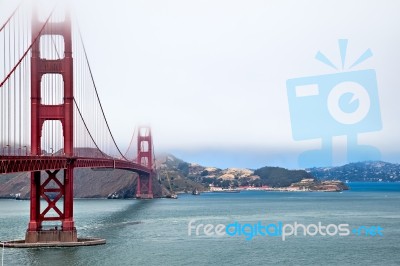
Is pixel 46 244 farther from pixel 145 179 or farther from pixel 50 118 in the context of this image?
pixel 145 179

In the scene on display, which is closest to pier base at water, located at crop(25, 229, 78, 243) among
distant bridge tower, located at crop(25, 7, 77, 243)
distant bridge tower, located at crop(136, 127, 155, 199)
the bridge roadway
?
distant bridge tower, located at crop(25, 7, 77, 243)

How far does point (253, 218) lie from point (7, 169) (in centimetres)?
4795

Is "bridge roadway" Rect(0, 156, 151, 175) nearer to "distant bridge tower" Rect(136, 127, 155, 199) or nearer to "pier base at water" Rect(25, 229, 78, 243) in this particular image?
"pier base at water" Rect(25, 229, 78, 243)

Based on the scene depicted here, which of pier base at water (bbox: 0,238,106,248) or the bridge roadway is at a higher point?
the bridge roadway

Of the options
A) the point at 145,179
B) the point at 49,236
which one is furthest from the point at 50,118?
the point at 145,179

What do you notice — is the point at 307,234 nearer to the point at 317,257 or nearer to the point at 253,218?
the point at 317,257

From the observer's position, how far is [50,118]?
4419 cm

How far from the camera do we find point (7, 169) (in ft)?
97.3

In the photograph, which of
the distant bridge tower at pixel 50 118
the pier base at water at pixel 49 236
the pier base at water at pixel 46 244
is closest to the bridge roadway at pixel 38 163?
the distant bridge tower at pixel 50 118

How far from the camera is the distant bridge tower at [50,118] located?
141 ft

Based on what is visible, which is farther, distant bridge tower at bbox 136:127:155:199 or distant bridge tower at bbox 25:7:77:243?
distant bridge tower at bbox 136:127:155:199

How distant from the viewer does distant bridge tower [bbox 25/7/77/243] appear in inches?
1695

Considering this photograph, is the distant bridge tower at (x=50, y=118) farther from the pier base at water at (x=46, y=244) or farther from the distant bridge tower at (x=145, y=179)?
the distant bridge tower at (x=145, y=179)

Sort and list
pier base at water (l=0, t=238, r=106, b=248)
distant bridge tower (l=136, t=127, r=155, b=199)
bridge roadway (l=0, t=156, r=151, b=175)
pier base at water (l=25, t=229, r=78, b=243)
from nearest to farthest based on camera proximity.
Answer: bridge roadway (l=0, t=156, r=151, b=175) → pier base at water (l=0, t=238, r=106, b=248) → pier base at water (l=25, t=229, r=78, b=243) → distant bridge tower (l=136, t=127, r=155, b=199)
